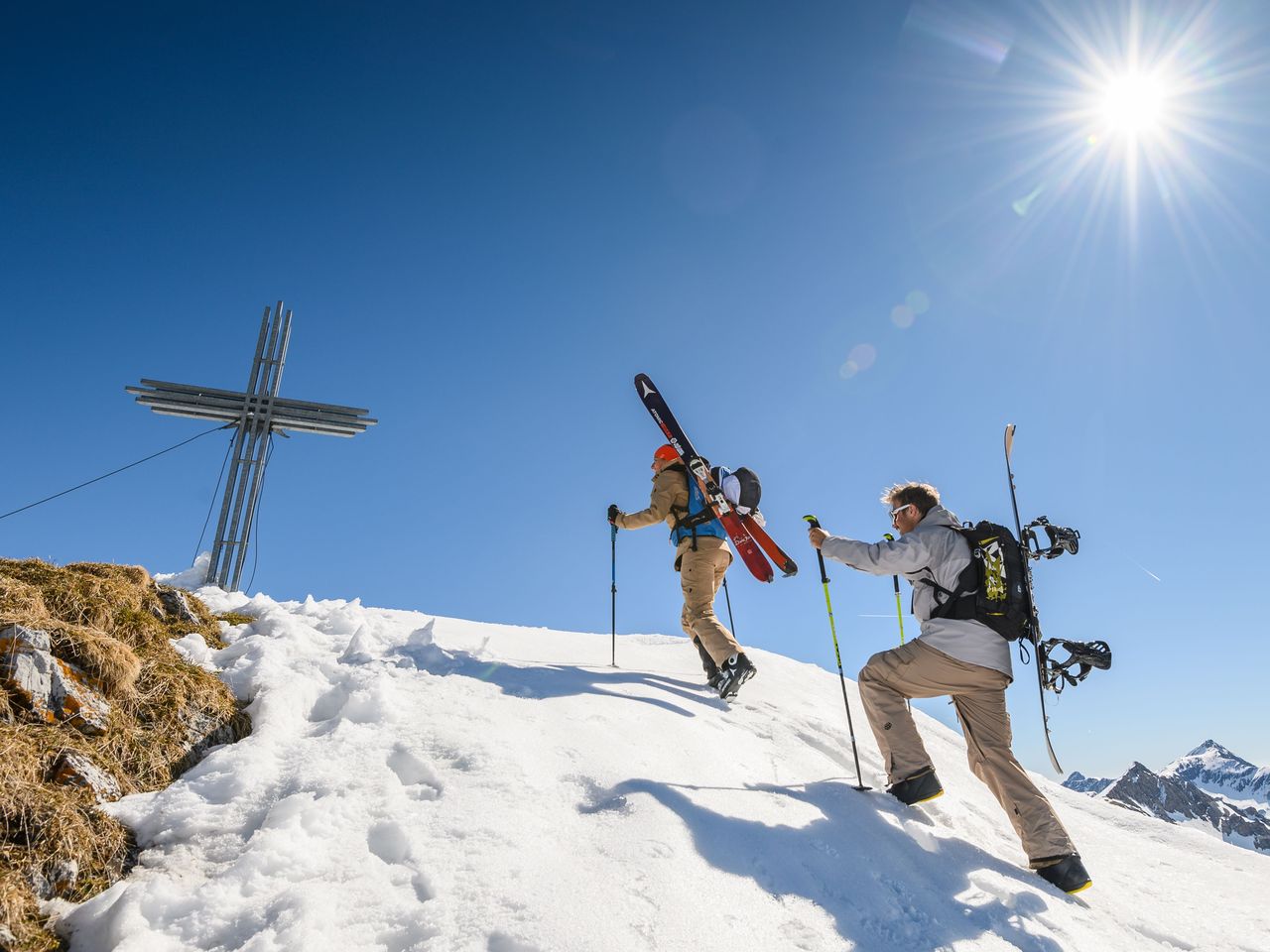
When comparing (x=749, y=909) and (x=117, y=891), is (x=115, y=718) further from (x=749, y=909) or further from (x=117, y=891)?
(x=749, y=909)

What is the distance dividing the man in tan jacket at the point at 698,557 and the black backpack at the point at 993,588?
8.33ft

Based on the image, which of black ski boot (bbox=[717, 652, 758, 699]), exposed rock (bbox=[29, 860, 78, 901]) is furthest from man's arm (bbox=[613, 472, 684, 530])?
exposed rock (bbox=[29, 860, 78, 901])

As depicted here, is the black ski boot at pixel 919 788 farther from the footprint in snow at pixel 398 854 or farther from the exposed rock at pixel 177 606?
the exposed rock at pixel 177 606

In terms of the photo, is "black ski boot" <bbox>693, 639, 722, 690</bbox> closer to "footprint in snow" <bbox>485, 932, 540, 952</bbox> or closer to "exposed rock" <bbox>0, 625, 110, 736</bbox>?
"footprint in snow" <bbox>485, 932, 540, 952</bbox>

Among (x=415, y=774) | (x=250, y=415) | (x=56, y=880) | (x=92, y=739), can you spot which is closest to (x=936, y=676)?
(x=415, y=774)

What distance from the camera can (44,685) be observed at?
363 cm

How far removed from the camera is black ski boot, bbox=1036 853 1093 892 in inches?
169

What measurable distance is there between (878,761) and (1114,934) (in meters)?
2.20

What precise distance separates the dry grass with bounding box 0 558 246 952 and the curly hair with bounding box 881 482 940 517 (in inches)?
213

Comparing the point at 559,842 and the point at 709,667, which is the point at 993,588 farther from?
the point at 559,842

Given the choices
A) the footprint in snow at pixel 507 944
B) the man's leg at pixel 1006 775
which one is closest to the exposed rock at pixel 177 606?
the footprint in snow at pixel 507 944

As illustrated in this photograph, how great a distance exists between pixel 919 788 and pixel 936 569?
1678mm

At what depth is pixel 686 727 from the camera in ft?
18.0

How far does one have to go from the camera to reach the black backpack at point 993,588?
16.1ft
